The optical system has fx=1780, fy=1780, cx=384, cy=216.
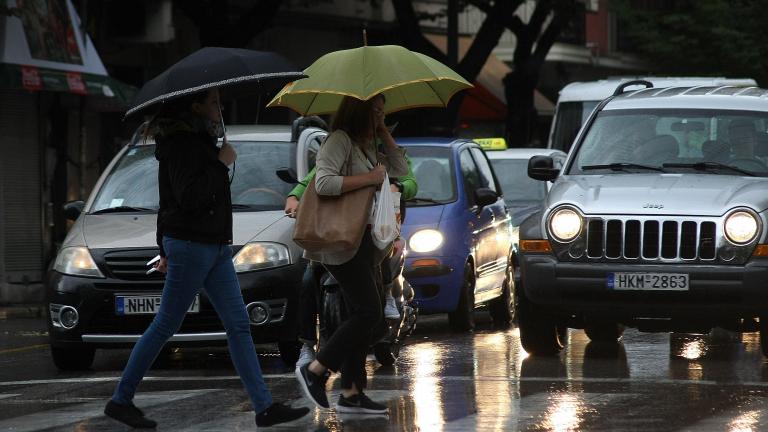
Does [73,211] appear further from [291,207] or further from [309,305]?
[309,305]

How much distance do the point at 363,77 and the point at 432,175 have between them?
6.08m

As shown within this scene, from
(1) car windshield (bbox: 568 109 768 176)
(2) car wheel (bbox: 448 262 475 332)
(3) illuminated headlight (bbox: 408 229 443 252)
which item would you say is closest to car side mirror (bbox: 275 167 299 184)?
(1) car windshield (bbox: 568 109 768 176)

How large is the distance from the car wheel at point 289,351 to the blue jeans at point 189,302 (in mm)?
3148

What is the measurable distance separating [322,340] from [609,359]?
109 inches

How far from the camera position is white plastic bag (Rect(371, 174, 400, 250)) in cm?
894

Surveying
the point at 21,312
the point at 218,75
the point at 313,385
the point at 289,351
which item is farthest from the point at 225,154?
the point at 21,312

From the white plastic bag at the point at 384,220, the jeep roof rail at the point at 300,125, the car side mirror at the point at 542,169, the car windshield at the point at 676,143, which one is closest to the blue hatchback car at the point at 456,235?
the jeep roof rail at the point at 300,125

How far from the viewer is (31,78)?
20.3 m

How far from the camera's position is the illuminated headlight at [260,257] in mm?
11633

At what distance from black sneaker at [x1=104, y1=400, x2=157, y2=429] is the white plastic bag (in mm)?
1437

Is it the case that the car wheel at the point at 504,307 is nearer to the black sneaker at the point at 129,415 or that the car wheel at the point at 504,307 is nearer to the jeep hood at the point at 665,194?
the jeep hood at the point at 665,194

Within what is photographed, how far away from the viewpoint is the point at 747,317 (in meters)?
11.4

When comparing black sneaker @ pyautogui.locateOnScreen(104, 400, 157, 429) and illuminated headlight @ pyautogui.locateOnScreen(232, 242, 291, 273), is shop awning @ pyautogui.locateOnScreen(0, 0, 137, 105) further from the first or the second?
black sneaker @ pyautogui.locateOnScreen(104, 400, 157, 429)

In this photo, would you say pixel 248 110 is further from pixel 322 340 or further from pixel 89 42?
pixel 322 340
